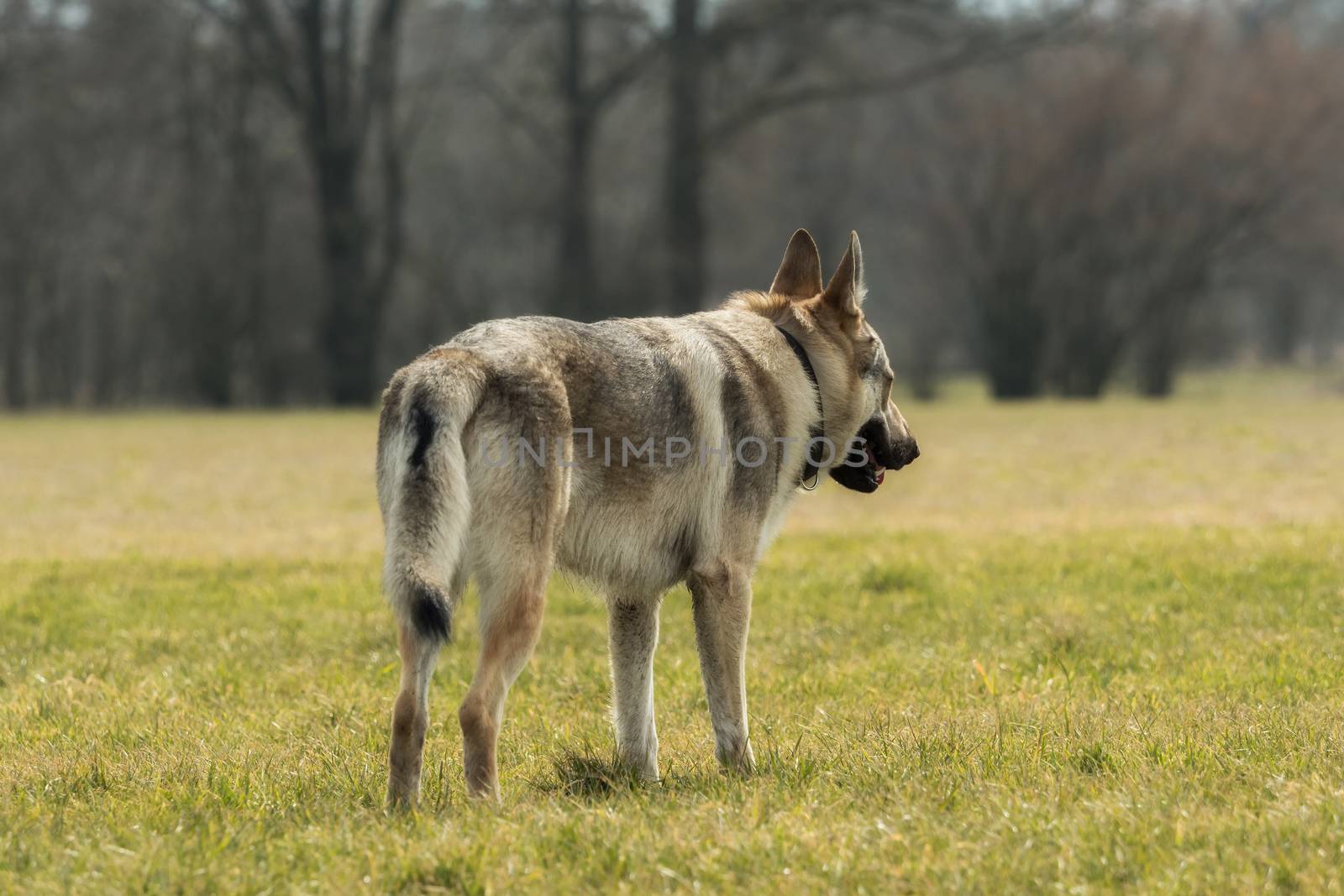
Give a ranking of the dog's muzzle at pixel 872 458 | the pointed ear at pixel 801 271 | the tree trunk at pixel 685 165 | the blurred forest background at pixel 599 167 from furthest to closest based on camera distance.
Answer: the blurred forest background at pixel 599 167
the tree trunk at pixel 685 165
the pointed ear at pixel 801 271
the dog's muzzle at pixel 872 458

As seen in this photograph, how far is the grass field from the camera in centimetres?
361

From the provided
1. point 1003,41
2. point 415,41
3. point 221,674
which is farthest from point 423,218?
point 221,674

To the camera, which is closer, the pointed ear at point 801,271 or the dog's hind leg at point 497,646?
the dog's hind leg at point 497,646

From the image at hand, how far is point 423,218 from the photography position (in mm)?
45625

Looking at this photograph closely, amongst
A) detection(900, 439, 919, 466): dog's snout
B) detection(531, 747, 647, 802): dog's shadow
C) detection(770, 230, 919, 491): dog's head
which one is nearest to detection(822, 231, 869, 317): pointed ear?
detection(770, 230, 919, 491): dog's head

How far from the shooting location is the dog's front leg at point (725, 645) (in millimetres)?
4723

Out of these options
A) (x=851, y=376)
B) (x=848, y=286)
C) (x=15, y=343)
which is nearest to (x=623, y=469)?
(x=851, y=376)

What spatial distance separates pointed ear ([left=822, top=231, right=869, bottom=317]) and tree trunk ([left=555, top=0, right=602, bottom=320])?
1038 inches

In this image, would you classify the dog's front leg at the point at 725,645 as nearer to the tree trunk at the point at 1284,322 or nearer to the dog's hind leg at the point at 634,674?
the dog's hind leg at the point at 634,674

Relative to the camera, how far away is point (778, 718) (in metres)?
5.62

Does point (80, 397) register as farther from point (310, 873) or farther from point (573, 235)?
point (310, 873)

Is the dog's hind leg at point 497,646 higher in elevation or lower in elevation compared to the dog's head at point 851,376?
lower

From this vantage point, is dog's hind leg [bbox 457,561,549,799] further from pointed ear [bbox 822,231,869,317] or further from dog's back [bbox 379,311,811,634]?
pointed ear [bbox 822,231,869,317]

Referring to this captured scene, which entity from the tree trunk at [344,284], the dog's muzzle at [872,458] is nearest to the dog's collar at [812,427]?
the dog's muzzle at [872,458]
